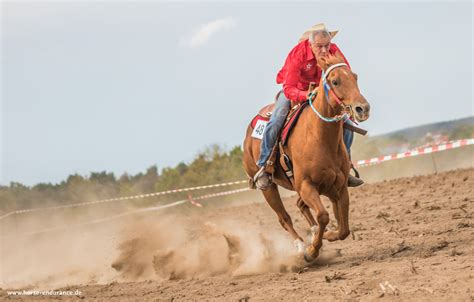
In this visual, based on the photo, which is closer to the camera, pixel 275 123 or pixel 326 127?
pixel 326 127

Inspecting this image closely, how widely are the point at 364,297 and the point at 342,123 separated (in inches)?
105

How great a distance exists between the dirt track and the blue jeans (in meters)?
1.40

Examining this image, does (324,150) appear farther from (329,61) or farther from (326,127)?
(329,61)

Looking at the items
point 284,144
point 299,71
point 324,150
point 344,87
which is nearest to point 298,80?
point 299,71

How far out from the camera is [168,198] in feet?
86.7

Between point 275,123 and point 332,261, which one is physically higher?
point 275,123

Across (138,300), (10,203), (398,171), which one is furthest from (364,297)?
(398,171)

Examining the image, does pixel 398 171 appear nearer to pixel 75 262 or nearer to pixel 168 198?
pixel 168 198

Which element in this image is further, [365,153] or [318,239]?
[365,153]

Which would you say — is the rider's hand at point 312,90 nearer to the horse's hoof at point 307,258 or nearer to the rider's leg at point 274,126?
the rider's leg at point 274,126

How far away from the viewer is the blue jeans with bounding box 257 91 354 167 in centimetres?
914

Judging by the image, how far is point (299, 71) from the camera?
357 inches

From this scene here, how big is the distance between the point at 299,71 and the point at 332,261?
2.37m

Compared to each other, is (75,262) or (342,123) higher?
(342,123)
